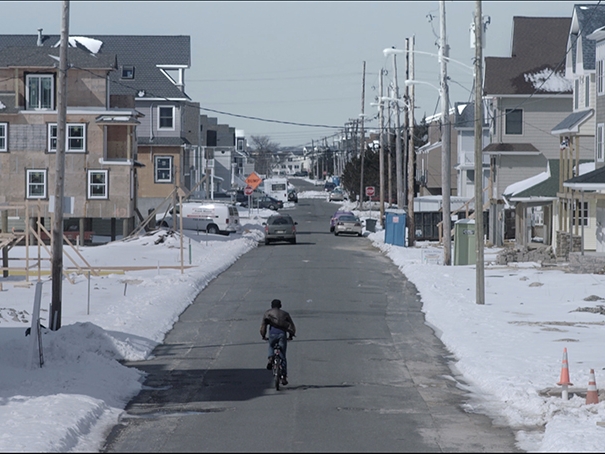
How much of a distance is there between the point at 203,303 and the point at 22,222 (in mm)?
30669

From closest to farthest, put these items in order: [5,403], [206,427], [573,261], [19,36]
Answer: [206,427]
[5,403]
[573,261]
[19,36]

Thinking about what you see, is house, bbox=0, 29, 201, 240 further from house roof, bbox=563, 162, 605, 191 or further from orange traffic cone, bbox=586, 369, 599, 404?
orange traffic cone, bbox=586, 369, 599, 404

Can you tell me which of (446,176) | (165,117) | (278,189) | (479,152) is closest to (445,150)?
(446,176)

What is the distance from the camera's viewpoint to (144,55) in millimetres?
74375

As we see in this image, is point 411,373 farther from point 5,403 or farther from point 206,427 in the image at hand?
point 5,403

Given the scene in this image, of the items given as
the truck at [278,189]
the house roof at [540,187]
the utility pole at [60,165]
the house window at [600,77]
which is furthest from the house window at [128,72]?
the truck at [278,189]

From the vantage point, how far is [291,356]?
20.3 metres

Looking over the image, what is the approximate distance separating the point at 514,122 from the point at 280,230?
588 inches

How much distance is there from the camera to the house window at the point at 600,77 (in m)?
40.7

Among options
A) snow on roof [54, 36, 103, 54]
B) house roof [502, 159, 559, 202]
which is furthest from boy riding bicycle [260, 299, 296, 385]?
snow on roof [54, 36, 103, 54]

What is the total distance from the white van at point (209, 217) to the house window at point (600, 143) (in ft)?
88.5

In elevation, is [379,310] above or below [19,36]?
below

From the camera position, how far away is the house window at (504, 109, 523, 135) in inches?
2285

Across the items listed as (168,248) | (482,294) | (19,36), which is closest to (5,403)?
(482,294)
